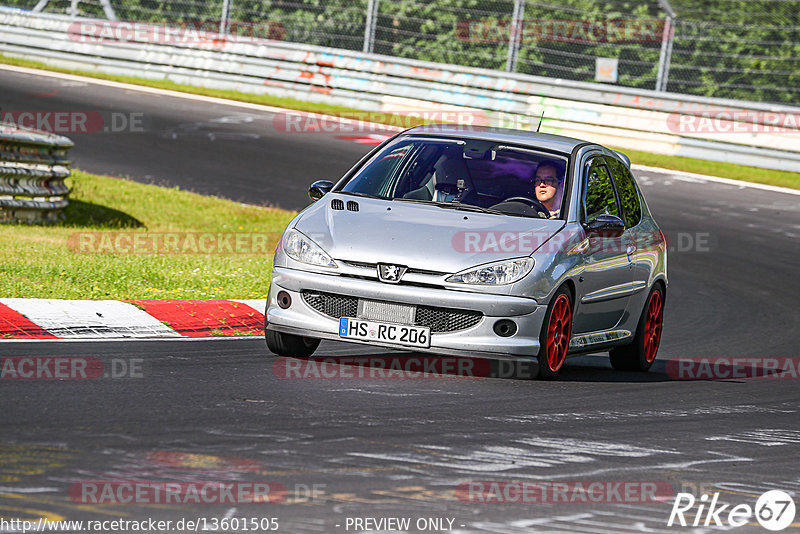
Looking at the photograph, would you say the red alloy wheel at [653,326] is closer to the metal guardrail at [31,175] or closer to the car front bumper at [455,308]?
the car front bumper at [455,308]

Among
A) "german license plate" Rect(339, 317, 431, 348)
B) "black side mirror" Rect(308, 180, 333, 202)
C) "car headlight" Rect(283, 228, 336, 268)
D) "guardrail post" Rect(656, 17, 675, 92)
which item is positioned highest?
"guardrail post" Rect(656, 17, 675, 92)

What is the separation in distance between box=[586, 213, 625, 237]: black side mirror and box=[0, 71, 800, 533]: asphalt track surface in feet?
3.26

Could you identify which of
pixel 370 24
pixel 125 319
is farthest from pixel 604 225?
pixel 370 24

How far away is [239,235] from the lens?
15.5m

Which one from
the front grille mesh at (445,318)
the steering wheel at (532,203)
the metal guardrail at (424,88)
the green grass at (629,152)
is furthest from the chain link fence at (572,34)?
the front grille mesh at (445,318)

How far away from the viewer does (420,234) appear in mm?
8188

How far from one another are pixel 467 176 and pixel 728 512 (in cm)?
417

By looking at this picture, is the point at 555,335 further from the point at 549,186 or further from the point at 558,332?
the point at 549,186

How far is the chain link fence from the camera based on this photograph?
22.0 meters

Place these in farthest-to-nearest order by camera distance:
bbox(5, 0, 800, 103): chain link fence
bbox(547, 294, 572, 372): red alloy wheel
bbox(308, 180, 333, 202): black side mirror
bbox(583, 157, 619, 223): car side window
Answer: bbox(5, 0, 800, 103): chain link fence → bbox(583, 157, 619, 223): car side window → bbox(308, 180, 333, 202): black side mirror → bbox(547, 294, 572, 372): red alloy wheel

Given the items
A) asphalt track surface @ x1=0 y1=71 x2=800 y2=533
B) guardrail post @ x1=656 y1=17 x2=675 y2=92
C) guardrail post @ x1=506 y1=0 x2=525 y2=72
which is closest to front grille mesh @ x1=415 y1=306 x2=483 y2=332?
asphalt track surface @ x1=0 y1=71 x2=800 y2=533

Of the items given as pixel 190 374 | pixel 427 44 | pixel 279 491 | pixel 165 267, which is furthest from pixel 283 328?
pixel 427 44

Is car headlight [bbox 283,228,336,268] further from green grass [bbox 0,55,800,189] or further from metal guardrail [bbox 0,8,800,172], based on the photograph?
metal guardrail [bbox 0,8,800,172]

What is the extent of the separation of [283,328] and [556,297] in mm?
1688
